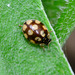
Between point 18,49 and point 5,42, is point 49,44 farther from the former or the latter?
point 5,42

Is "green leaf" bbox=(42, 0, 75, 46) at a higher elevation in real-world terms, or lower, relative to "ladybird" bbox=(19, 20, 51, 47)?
higher

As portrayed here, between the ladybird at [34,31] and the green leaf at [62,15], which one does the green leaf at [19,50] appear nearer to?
the ladybird at [34,31]

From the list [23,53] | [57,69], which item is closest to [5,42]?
[23,53]

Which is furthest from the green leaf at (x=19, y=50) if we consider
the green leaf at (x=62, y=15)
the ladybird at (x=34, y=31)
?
the green leaf at (x=62, y=15)

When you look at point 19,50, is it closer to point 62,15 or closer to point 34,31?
point 34,31

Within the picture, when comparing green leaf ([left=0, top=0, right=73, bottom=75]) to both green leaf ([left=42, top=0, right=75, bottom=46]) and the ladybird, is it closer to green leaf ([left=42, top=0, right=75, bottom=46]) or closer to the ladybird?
the ladybird

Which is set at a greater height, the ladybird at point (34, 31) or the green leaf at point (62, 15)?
the green leaf at point (62, 15)

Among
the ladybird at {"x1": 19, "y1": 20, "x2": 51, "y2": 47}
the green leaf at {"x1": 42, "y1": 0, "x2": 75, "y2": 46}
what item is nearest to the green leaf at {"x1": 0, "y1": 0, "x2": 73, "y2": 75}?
the ladybird at {"x1": 19, "y1": 20, "x2": 51, "y2": 47}
